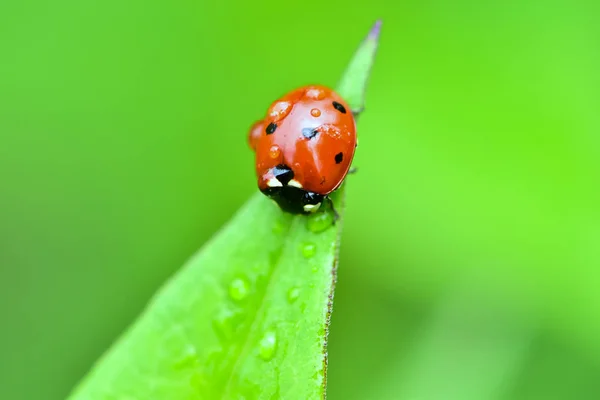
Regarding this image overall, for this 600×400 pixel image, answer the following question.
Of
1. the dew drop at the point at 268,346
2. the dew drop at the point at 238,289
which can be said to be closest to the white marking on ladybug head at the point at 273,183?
the dew drop at the point at 238,289

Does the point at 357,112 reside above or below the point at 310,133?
above

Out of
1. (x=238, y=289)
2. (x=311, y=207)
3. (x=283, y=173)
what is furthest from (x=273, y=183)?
(x=238, y=289)

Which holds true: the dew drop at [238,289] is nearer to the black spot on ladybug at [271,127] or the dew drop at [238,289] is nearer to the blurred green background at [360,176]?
the black spot on ladybug at [271,127]

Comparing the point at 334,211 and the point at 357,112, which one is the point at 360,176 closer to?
the point at 357,112

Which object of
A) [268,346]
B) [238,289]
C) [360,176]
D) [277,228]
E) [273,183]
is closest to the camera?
[268,346]

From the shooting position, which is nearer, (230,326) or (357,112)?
(230,326)

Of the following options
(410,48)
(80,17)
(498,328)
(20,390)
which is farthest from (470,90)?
(20,390)

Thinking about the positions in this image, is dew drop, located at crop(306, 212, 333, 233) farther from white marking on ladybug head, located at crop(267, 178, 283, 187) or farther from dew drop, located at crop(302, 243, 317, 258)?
white marking on ladybug head, located at crop(267, 178, 283, 187)
